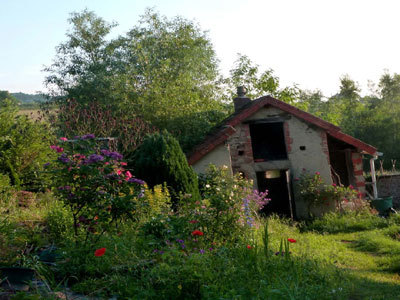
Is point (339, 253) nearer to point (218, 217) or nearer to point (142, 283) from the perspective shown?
point (218, 217)

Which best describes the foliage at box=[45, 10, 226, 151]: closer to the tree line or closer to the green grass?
the tree line

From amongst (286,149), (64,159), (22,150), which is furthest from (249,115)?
(64,159)

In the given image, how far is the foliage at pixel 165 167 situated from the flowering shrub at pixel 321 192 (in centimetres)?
479

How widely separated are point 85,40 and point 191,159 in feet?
54.9

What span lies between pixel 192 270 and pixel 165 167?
254 inches

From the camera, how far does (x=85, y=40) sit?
26.7 m

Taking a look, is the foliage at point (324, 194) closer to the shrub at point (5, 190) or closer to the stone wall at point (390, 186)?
the stone wall at point (390, 186)

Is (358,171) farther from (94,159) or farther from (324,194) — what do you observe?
(94,159)

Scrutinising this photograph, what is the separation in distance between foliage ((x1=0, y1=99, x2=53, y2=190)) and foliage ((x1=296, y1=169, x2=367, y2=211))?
27.4 feet

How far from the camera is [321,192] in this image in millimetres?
14172

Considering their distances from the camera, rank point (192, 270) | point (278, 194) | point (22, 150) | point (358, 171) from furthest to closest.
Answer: point (278, 194), point (358, 171), point (22, 150), point (192, 270)

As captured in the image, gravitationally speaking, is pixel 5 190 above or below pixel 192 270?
above

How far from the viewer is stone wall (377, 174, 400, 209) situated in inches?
754

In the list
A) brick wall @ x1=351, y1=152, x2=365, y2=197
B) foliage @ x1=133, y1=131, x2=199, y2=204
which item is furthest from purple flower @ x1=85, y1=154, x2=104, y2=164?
brick wall @ x1=351, y1=152, x2=365, y2=197
